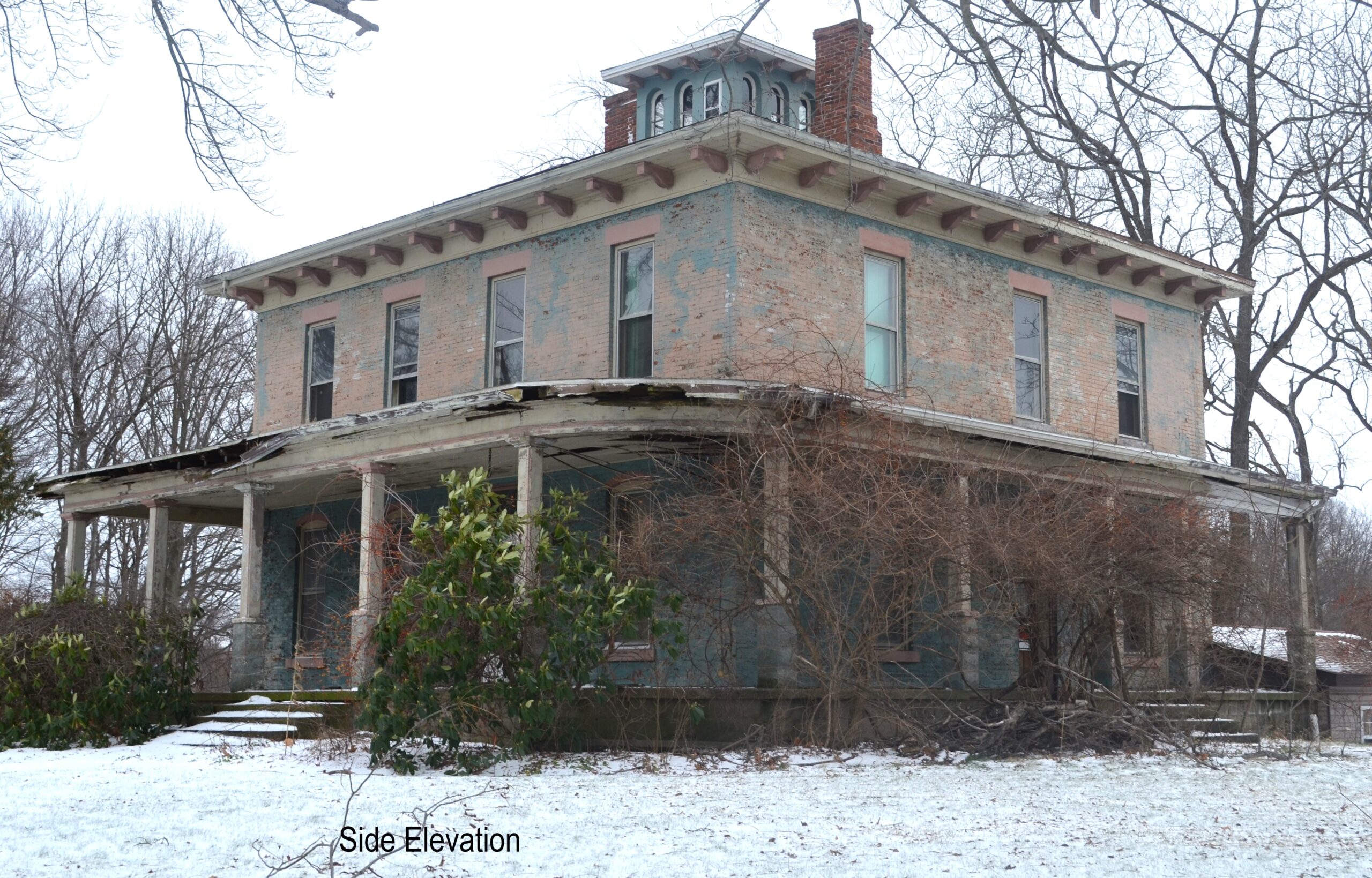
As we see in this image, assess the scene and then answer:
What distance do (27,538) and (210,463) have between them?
854 inches

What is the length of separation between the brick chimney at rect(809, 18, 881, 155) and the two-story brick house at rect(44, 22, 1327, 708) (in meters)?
0.04

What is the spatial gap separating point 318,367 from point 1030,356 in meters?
10.2

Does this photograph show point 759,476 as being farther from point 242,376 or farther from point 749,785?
point 242,376

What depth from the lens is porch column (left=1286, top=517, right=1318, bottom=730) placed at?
Result: 18.7m

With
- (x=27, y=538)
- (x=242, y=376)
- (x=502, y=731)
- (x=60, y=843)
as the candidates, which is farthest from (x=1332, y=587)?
(x=60, y=843)

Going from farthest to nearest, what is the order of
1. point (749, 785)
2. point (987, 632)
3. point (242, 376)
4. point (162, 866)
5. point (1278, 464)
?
point (242, 376), point (1278, 464), point (987, 632), point (749, 785), point (162, 866)

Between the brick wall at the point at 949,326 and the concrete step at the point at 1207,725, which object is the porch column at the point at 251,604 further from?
the concrete step at the point at 1207,725

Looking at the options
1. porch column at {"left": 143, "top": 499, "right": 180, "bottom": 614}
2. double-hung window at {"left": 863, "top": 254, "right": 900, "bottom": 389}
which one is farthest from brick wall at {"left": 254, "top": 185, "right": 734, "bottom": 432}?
porch column at {"left": 143, "top": 499, "right": 180, "bottom": 614}

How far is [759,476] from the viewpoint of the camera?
1419 centimetres

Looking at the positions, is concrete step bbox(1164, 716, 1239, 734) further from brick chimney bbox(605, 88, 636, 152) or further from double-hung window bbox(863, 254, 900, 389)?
brick chimney bbox(605, 88, 636, 152)

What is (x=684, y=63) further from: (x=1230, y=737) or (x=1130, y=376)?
(x=1230, y=737)

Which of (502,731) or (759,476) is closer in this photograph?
(502,731)

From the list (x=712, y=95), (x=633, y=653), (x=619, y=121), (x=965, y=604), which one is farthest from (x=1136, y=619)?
(x=619, y=121)

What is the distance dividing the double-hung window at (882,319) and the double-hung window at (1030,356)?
91.9 inches
